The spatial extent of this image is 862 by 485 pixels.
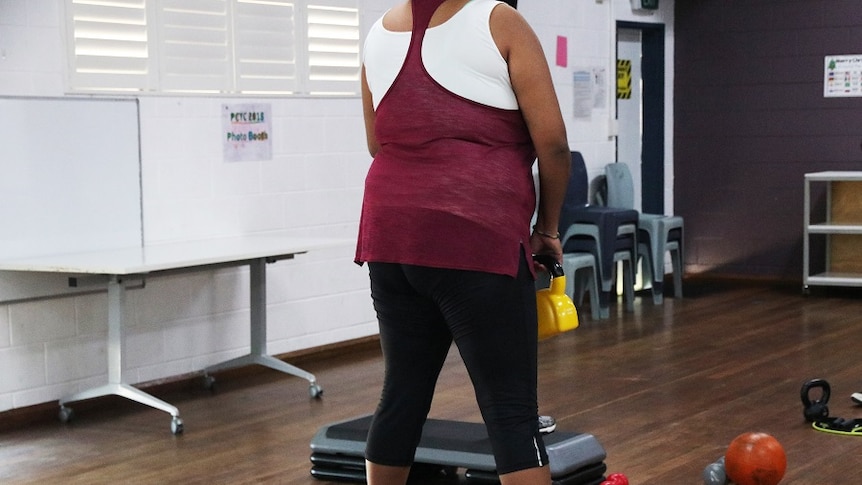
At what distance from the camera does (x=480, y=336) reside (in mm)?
2430

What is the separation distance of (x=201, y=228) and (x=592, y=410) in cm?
198

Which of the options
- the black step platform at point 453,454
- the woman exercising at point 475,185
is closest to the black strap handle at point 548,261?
the woman exercising at point 475,185

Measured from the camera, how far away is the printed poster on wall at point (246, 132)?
18.5ft

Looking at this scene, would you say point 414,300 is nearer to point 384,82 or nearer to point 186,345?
point 384,82

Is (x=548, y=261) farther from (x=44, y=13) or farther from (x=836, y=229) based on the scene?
(x=836, y=229)

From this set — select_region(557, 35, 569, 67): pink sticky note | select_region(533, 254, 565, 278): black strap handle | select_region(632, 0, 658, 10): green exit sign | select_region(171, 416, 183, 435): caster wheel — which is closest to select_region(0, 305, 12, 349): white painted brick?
select_region(171, 416, 183, 435): caster wheel

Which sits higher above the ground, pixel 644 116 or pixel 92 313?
pixel 644 116

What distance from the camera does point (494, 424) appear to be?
8.07 feet

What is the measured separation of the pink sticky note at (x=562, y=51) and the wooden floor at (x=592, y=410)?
183 centimetres

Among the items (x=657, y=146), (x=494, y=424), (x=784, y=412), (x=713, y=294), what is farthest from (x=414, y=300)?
(x=657, y=146)

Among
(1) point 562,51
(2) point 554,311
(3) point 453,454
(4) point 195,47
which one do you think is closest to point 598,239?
(1) point 562,51

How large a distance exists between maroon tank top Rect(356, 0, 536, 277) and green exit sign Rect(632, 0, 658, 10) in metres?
6.39

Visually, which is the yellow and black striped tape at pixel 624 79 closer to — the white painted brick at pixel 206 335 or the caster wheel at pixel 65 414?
the white painted brick at pixel 206 335

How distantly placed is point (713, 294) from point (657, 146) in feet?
4.49
